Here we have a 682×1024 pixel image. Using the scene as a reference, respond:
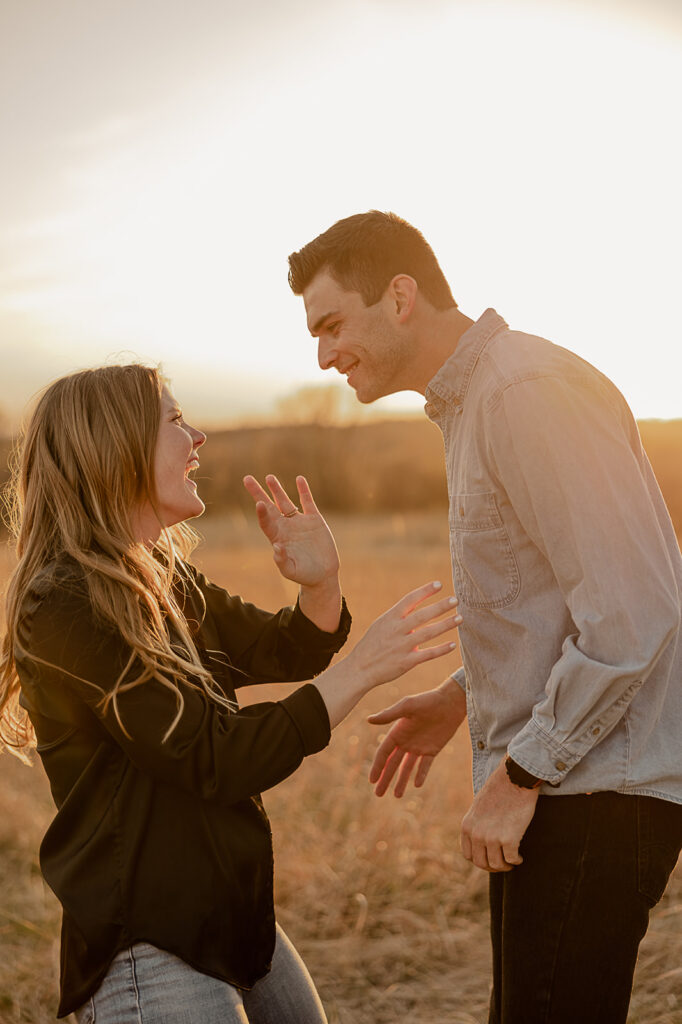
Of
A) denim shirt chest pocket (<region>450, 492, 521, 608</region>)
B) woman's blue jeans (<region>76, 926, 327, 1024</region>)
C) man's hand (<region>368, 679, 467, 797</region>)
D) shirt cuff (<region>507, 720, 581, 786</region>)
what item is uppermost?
denim shirt chest pocket (<region>450, 492, 521, 608</region>)

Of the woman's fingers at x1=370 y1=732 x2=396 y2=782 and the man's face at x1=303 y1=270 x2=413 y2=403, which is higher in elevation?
the man's face at x1=303 y1=270 x2=413 y2=403

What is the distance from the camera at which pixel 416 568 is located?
37.3 feet

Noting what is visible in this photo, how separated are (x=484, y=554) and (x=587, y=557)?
28 centimetres

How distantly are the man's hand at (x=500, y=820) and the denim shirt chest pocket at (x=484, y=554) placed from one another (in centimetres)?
35

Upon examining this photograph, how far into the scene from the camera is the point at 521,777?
168 centimetres

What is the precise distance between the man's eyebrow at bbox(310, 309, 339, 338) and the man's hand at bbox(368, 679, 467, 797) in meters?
1.00

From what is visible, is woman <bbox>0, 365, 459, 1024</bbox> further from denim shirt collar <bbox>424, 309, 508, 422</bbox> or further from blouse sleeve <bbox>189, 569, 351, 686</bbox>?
denim shirt collar <bbox>424, 309, 508, 422</bbox>

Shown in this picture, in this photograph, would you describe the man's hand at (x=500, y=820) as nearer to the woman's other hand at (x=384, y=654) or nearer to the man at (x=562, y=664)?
the man at (x=562, y=664)

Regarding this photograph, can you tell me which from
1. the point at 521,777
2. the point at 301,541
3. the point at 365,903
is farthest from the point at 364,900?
the point at 521,777

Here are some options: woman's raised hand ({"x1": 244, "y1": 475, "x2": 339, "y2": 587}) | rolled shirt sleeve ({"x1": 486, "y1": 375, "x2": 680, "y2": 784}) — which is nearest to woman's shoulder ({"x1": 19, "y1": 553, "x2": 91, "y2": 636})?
woman's raised hand ({"x1": 244, "y1": 475, "x2": 339, "y2": 587})

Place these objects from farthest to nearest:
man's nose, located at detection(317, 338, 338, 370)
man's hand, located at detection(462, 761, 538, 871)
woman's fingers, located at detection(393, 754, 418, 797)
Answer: woman's fingers, located at detection(393, 754, 418, 797), man's nose, located at detection(317, 338, 338, 370), man's hand, located at detection(462, 761, 538, 871)

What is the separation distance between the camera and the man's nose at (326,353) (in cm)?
230

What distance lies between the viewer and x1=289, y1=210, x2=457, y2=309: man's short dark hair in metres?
2.22

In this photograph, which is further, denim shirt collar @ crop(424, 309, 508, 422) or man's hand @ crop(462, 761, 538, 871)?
denim shirt collar @ crop(424, 309, 508, 422)
